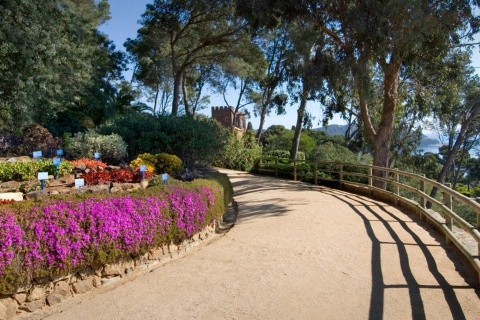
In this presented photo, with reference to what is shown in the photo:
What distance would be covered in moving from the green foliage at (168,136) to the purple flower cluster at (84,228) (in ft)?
21.5

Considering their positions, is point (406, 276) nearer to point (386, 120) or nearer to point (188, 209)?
point (188, 209)

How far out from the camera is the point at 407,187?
29.4 ft

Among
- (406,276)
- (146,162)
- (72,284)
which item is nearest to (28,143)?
(146,162)

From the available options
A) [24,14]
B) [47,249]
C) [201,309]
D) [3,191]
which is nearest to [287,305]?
[201,309]

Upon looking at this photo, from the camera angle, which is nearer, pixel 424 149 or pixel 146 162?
pixel 146 162

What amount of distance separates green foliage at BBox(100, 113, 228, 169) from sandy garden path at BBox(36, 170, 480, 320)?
5904 millimetres

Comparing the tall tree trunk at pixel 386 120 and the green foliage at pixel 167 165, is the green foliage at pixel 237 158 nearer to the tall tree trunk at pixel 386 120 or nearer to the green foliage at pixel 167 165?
the tall tree trunk at pixel 386 120

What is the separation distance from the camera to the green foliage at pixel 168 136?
12.6 m

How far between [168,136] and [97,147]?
2.62 metres

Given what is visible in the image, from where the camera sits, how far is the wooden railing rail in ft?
17.2

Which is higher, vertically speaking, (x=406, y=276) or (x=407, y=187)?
(x=407, y=187)

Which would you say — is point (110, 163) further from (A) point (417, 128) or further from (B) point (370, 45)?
(A) point (417, 128)

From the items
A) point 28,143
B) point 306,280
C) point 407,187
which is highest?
point 28,143

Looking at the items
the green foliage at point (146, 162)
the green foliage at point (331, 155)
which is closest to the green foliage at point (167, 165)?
the green foliage at point (146, 162)
